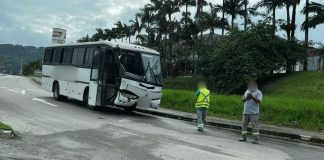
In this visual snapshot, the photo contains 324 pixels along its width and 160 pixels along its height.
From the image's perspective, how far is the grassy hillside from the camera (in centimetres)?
3030

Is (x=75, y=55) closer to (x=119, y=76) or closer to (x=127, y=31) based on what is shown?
(x=119, y=76)

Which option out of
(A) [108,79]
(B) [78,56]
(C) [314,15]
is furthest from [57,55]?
(C) [314,15]

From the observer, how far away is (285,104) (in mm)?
21531

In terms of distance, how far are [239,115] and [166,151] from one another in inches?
472

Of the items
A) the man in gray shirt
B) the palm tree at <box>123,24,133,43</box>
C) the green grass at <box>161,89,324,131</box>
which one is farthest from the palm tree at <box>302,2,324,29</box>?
the palm tree at <box>123,24,133,43</box>

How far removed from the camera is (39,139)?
39.4ft

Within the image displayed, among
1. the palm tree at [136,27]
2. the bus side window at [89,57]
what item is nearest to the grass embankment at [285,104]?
the bus side window at [89,57]

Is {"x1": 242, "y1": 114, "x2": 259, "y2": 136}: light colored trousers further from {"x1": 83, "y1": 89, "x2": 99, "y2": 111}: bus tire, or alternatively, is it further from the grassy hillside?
the grassy hillside

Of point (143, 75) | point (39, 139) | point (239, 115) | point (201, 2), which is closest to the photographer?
point (39, 139)

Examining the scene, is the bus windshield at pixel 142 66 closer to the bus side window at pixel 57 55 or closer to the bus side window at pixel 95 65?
the bus side window at pixel 95 65

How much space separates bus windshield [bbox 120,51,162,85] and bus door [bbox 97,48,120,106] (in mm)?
555

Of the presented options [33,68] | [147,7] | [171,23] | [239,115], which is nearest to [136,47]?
[239,115]

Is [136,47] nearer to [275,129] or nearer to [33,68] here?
[275,129]

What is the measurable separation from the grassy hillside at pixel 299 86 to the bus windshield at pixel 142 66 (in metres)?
12.4
